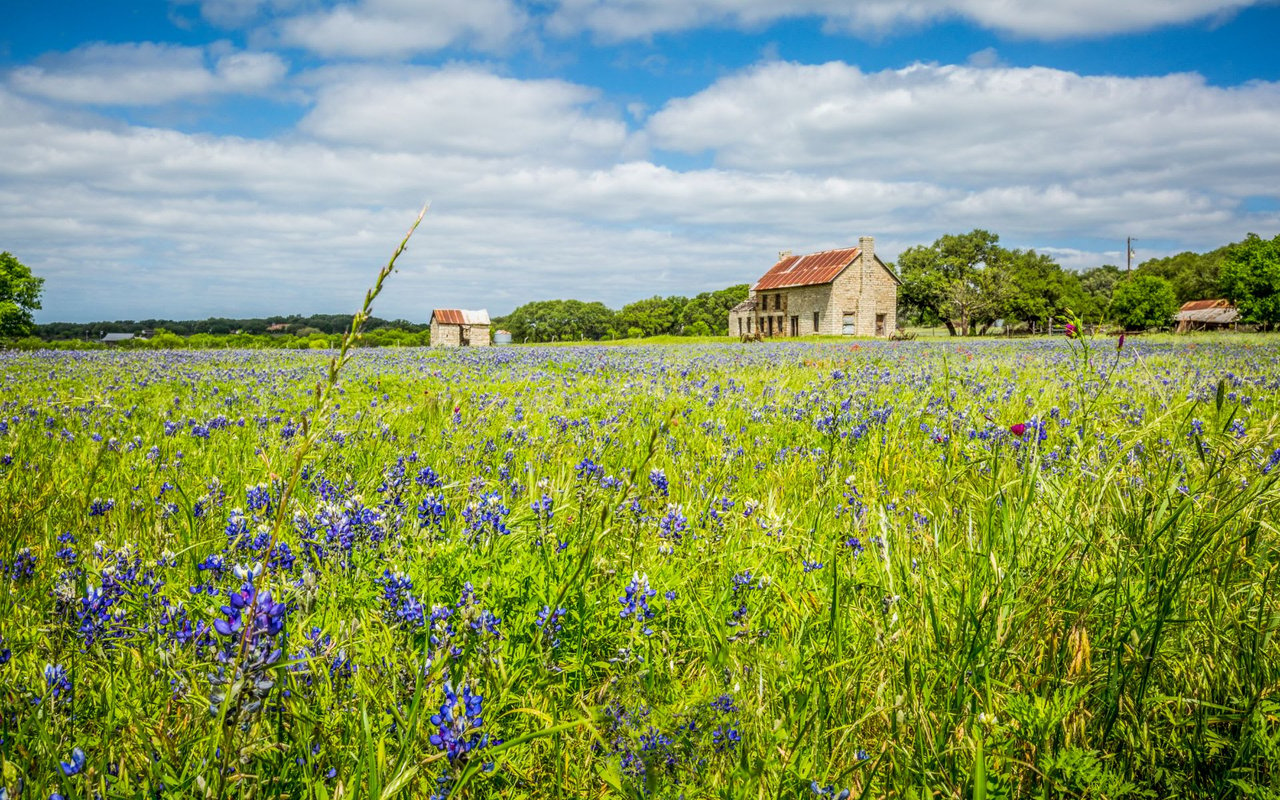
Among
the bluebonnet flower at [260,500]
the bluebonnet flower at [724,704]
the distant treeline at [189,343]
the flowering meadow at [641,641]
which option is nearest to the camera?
the flowering meadow at [641,641]

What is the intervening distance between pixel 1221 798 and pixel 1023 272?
9977cm

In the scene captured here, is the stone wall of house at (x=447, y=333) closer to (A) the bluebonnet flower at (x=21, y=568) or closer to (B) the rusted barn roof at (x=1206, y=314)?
(A) the bluebonnet flower at (x=21, y=568)

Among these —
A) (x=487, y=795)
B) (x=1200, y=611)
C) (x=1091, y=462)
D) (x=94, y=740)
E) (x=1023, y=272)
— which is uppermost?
(x=1023, y=272)

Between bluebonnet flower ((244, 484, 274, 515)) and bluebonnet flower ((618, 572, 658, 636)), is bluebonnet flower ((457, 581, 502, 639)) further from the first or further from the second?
bluebonnet flower ((244, 484, 274, 515))

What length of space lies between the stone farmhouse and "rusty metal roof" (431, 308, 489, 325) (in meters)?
52.8

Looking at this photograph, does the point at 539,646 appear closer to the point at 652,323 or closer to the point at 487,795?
the point at 487,795

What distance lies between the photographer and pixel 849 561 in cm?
276

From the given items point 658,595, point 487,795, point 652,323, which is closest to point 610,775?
point 487,795

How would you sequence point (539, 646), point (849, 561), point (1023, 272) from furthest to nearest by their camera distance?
point (1023, 272) < point (849, 561) < point (539, 646)

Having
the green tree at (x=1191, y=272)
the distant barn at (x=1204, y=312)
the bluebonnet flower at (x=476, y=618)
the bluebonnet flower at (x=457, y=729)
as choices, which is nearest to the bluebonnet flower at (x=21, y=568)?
the bluebonnet flower at (x=476, y=618)

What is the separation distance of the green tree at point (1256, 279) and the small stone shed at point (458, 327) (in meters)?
90.8

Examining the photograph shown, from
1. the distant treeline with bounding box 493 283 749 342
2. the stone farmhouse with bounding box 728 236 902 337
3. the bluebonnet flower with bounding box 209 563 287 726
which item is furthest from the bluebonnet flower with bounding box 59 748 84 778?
the distant treeline with bounding box 493 283 749 342

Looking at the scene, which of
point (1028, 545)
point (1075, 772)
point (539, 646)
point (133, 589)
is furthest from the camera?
point (1028, 545)

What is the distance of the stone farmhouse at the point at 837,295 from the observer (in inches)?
2457
